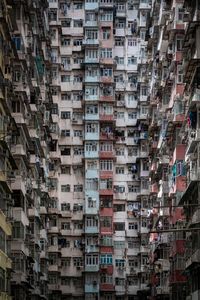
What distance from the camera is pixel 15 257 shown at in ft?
145

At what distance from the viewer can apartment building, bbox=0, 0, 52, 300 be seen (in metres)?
37.9

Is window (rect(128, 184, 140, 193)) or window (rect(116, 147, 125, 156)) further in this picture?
window (rect(116, 147, 125, 156))

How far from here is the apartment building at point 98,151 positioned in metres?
71.0

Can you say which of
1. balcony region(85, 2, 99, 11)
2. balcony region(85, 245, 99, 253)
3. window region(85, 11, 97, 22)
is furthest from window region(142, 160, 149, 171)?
balcony region(85, 2, 99, 11)

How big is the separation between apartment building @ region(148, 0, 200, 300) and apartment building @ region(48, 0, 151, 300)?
9.46m

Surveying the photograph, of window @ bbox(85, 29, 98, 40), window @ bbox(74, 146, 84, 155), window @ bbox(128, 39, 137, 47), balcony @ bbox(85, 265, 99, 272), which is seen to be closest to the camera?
balcony @ bbox(85, 265, 99, 272)

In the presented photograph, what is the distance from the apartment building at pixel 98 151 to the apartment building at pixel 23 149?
937 cm

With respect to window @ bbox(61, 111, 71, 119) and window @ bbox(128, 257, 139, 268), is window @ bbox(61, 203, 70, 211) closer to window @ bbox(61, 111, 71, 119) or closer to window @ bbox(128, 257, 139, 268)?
window @ bbox(128, 257, 139, 268)

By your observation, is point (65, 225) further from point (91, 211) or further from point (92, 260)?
point (92, 260)

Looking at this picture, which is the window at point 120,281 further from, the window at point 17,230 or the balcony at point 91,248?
the window at point 17,230

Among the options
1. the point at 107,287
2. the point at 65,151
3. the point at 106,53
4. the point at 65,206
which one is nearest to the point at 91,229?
the point at 65,206

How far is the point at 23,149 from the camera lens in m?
46.1

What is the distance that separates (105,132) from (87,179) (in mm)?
4587

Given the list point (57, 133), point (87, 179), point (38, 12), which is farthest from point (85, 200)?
point (38, 12)
